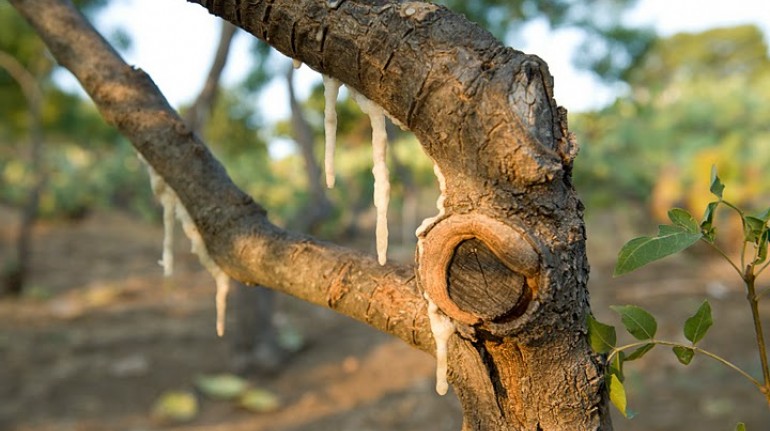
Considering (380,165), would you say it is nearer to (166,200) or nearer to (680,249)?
(680,249)

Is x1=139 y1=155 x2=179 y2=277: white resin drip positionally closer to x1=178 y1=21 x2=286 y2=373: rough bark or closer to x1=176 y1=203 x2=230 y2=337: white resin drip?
x1=176 y1=203 x2=230 y2=337: white resin drip

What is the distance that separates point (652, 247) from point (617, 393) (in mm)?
216

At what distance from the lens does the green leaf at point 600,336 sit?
3.24ft

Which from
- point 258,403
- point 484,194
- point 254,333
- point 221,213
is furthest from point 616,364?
point 254,333

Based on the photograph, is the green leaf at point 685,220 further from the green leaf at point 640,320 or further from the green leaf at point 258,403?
the green leaf at point 258,403

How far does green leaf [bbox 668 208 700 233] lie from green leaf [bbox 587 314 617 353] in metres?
0.17

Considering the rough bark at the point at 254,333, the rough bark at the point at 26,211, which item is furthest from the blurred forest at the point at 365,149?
the rough bark at the point at 254,333

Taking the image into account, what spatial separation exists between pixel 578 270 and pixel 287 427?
3739 mm

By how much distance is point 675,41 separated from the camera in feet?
108

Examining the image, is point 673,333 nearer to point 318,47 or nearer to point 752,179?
point 752,179

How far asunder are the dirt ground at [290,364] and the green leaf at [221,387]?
0.06 metres

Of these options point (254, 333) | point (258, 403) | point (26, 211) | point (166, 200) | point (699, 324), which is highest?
point (26, 211)

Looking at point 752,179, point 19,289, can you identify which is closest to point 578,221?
point 752,179

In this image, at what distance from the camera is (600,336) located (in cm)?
99
